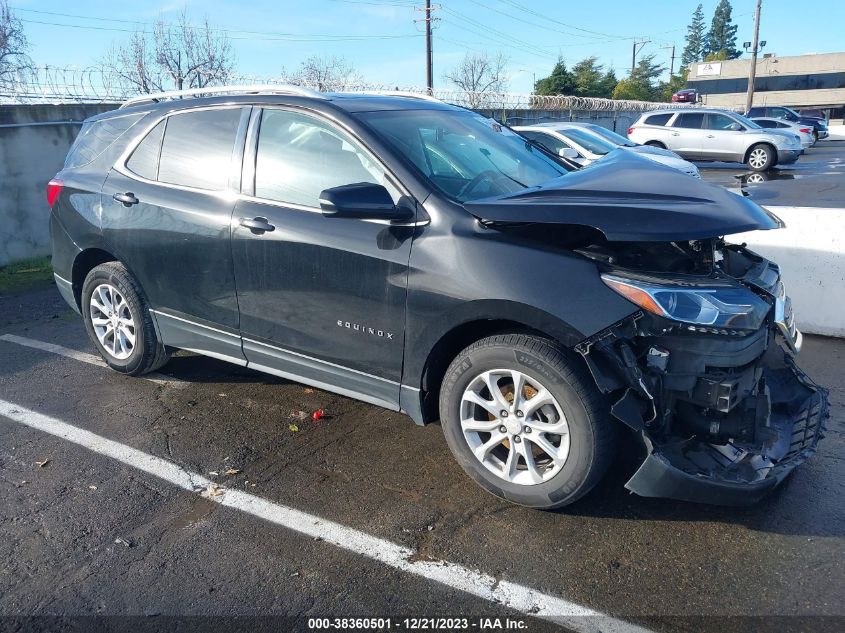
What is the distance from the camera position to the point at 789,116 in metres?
32.6

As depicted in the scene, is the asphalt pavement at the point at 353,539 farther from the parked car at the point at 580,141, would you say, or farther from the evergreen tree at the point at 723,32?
the evergreen tree at the point at 723,32

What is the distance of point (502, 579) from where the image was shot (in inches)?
111

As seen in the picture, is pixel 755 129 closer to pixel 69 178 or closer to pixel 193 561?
pixel 69 178

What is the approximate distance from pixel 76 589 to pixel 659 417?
99.8 inches

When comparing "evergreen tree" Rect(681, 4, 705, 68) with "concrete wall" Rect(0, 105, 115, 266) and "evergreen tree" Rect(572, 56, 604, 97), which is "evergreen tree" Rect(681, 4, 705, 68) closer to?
"evergreen tree" Rect(572, 56, 604, 97)

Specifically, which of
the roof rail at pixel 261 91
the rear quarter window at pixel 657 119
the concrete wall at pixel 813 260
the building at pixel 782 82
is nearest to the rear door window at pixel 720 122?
the rear quarter window at pixel 657 119

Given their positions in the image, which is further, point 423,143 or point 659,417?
point 423,143

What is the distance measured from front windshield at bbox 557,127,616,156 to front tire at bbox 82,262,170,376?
958cm

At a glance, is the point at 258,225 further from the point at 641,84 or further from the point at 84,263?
the point at 641,84

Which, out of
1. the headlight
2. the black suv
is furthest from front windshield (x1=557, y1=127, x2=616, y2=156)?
the headlight

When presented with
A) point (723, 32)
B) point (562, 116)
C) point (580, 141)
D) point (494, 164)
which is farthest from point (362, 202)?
point (723, 32)

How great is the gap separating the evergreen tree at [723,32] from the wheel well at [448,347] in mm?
123532

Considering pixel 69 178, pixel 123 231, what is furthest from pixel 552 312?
pixel 69 178

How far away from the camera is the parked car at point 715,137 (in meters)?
19.8
